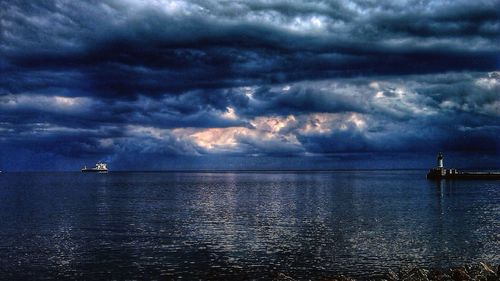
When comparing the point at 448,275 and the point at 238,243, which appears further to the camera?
A: the point at 238,243

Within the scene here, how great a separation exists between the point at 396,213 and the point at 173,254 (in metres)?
49.0

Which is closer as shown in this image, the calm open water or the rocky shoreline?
the rocky shoreline

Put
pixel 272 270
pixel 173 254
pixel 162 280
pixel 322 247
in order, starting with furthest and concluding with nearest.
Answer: pixel 322 247, pixel 173 254, pixel 272 270, pixel 162 280

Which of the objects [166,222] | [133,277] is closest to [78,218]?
[166,222]

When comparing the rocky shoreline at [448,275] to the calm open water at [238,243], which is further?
the calm open water at [238,243]

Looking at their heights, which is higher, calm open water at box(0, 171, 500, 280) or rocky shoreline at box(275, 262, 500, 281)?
rocky shoreline at box(275, 262, 500, 281)

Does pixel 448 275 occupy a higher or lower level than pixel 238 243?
higher

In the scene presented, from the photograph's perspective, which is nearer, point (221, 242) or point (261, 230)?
point (221, 242)

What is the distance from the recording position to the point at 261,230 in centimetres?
6328

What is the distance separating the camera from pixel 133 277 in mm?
38375

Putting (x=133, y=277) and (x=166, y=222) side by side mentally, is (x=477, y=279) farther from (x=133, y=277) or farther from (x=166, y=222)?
(x=166, y=222)

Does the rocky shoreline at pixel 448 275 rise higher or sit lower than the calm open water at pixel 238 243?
higher

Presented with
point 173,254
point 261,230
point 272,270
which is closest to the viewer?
point 272,270

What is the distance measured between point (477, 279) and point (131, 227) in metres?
47.3
